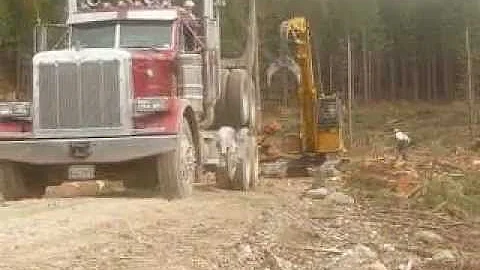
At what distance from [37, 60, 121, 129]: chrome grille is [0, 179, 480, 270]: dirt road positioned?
112 centimetres

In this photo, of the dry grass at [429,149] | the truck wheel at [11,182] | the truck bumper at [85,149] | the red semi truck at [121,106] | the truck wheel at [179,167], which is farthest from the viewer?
the dry grass at [429,149]

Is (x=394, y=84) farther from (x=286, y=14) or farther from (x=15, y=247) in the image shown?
(x=15, y=247)

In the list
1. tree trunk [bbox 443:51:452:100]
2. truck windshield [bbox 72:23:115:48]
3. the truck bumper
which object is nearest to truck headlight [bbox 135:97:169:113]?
the truck bumper

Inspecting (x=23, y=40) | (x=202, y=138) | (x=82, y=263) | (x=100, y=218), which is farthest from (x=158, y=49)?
(x=23, y=40)

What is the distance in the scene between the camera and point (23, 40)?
4456 centimetres

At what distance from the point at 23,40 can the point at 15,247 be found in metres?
35.7

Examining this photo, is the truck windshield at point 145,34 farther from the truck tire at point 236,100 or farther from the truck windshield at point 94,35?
the truck tire at point 236,100

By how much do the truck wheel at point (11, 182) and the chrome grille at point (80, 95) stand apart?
1.02m

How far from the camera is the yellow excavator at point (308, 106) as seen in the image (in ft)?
80.6

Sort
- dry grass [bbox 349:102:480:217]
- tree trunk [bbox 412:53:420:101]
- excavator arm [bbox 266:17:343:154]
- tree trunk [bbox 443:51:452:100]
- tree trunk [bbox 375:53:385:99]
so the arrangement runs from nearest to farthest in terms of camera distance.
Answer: dry grass [bbox 349:102:480:217] → excavator arm [bbox 266:17:343:154] → tree trunk [bbox 443:51:452:100] → tree trunk [bbox 375:53:385:99] → tree trunk [bbox 412:53:420:101]

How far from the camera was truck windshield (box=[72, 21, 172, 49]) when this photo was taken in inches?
631

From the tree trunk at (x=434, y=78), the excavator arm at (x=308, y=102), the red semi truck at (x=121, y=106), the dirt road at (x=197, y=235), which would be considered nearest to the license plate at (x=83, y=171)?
the red semi truck at (x=121, y=106)

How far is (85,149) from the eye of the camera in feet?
47.3

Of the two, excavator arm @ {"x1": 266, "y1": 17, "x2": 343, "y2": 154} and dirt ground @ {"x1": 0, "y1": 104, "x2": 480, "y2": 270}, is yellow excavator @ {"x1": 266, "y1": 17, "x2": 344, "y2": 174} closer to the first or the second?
excavator arm @ {"x1": 266, "y1": 17, "x2": 343, "y2": 154}
